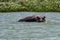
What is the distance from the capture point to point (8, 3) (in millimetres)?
43500

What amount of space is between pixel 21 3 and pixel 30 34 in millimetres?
24573

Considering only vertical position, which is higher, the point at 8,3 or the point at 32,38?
the point at 32,38

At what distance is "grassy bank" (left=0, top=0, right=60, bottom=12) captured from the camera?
40594 millimetres

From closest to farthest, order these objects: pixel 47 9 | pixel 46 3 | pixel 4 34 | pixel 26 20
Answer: pixel 4 34 < pixel 26 20 < pixel 47 9 < pixel 46 3

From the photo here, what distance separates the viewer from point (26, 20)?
89.9ft

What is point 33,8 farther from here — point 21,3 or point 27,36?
point 27,36

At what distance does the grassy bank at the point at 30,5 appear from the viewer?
40.6 metres

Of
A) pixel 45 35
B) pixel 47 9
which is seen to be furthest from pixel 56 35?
pixel 47 9

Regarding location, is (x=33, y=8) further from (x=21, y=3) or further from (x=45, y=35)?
(x=45, y=35)

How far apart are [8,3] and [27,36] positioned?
80.5 ft

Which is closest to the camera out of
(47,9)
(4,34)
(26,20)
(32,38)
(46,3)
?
(32,38)

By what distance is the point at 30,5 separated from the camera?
4247 centimetres

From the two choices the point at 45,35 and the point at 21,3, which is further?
the point at 21,3

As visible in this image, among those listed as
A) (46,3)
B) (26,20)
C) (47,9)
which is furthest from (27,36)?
(46,3)
